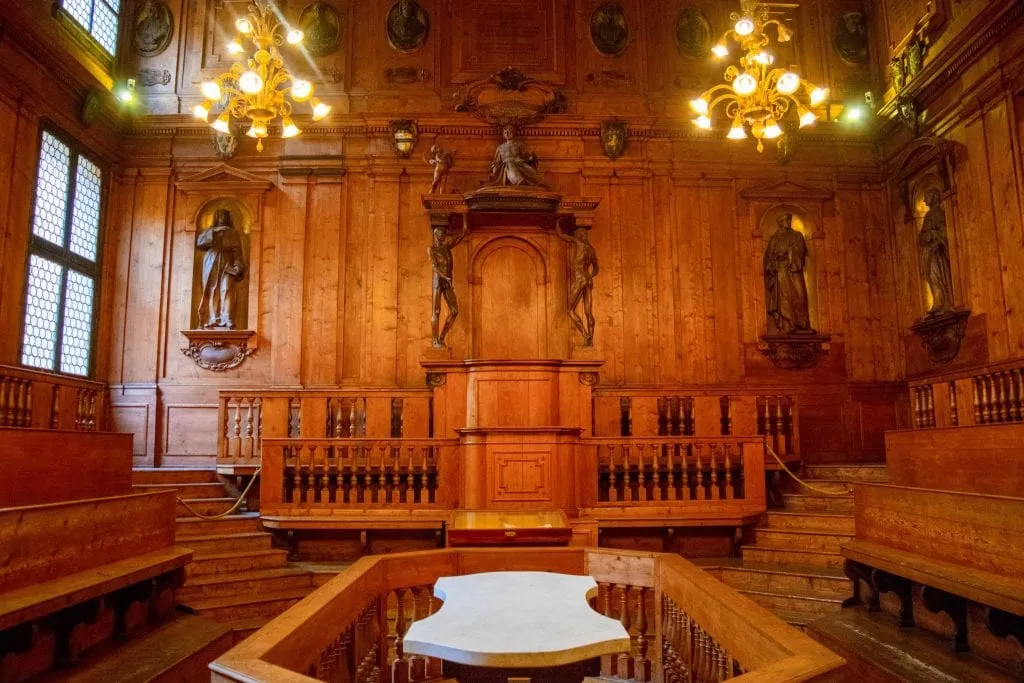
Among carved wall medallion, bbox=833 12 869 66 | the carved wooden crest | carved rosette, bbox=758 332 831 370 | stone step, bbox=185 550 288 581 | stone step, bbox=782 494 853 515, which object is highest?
carved wall medallion, bbox=833 12 869 66

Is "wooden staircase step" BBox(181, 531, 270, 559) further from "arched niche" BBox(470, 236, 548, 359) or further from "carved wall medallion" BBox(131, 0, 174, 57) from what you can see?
"carved wall medallion" BBox(131, 0, 174, 57)

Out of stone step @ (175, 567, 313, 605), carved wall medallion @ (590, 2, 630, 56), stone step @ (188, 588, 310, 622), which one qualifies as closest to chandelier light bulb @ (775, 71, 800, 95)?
carved wall medallion @ (590, 2, 630, 56)

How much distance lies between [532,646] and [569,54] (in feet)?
32.0

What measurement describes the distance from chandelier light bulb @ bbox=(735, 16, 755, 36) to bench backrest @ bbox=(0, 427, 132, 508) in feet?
21.2

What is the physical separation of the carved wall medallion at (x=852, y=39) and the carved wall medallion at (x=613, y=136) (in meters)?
3.54

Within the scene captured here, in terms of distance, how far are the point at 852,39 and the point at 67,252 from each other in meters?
11.3

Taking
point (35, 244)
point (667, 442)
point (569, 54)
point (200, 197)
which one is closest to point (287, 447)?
point (667, 442)

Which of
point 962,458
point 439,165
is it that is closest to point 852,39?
point 439,165

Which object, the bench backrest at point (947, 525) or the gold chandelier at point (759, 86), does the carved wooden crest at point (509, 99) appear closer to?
the gold chandelier at point (759, 86)

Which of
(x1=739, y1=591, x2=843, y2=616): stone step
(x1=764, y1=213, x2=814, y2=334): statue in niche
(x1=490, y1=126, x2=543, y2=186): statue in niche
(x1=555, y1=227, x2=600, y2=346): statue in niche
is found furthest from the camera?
(x1=764, y1=213, x2=814, y2=334): statue in niche

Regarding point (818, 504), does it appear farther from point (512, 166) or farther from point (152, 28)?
point (152, 28)

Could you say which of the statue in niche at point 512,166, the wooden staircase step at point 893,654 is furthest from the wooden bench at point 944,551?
the statue in niche at point 512,166

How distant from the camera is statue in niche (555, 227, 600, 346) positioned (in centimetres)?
936

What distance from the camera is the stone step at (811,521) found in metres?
6.45
